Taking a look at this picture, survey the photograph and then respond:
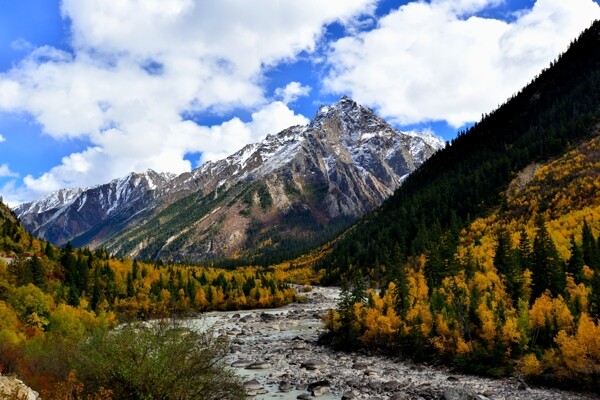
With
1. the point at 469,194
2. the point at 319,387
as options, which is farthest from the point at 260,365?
the point at 469,194

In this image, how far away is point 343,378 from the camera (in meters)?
47.4

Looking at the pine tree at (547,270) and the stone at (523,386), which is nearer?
the stone at (523,386)

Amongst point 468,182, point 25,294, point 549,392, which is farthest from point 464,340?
point 468,182

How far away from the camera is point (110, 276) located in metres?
123

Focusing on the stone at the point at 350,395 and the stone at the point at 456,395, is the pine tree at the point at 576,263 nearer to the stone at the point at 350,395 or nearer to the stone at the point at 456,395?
the stone at the point at 456,395

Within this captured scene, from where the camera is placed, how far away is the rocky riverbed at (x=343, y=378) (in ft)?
128

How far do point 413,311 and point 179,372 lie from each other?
3904cm

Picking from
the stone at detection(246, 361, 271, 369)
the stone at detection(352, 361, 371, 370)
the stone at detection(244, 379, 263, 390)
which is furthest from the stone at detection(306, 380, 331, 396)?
the stone at detection(246, 361, 271, 369)

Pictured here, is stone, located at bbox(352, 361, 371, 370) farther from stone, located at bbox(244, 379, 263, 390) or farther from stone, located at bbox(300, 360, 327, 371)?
stone, located at bbox(244, 379, 263, 390)

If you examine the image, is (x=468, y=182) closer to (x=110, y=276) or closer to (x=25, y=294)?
(x=110, y=276)

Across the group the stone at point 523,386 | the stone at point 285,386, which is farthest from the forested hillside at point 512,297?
the stone at point 285,386

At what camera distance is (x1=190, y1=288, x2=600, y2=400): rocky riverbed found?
3916cm

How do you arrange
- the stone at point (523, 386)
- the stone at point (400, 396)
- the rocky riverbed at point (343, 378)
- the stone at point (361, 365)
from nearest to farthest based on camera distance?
1. the stone at point (400, 396)
2. the rocky riverbed at point (343, 378)
3. the stone at point (523, 386)
4. the stone at point (361, 365)

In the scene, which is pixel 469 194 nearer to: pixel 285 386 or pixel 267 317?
pixel 267 317
